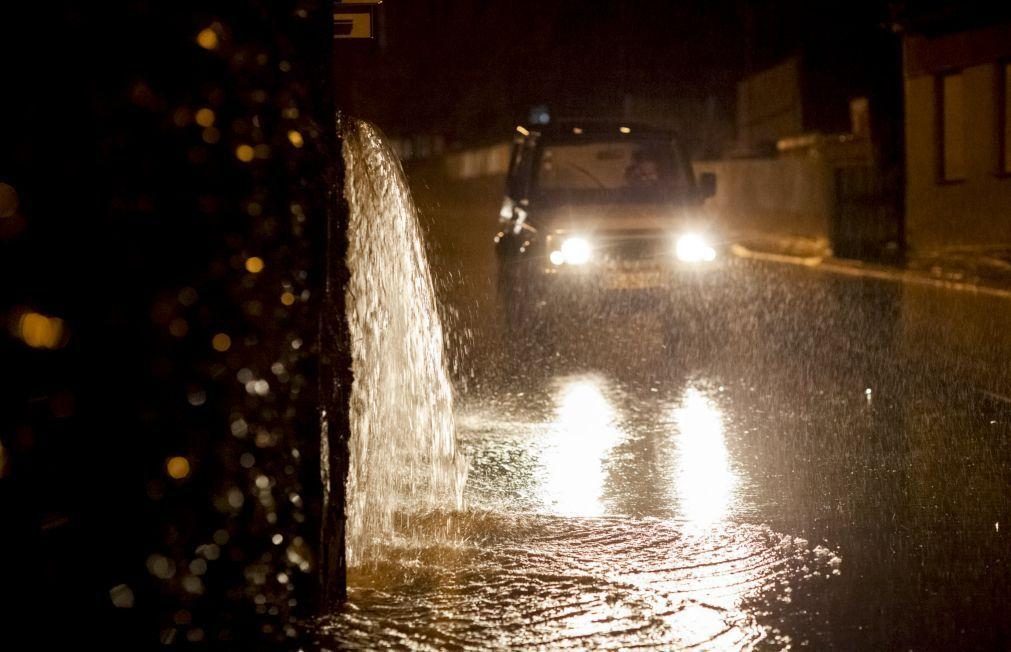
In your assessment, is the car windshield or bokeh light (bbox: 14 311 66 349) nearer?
bokeh light (bbox: 14 311 66 349)

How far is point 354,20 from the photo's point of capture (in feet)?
30.0

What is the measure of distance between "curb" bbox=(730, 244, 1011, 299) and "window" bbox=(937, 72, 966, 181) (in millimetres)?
3650

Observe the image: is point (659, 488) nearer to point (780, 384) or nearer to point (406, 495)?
point (406, 495)

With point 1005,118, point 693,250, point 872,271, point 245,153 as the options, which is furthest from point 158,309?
point 1005,118

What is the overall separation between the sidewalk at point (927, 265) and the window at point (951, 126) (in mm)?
2731

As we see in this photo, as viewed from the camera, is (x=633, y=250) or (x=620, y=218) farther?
(x=620, y=218)

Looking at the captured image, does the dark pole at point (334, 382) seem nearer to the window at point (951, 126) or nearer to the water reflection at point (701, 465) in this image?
the water reflection at point (701, 465)

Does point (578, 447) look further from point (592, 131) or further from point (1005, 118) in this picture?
point (1005, 118)

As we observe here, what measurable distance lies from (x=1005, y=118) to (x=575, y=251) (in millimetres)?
12379

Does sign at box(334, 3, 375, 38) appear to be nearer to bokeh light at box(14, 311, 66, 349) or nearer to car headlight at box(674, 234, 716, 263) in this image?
car headlight at box(674, 234, 716, 263)

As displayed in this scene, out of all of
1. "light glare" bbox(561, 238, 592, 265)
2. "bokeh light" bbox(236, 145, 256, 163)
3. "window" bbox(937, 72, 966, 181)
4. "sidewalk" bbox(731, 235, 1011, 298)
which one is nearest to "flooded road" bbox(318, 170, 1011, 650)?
"light glare" bbox(561, 238, 592, 265)

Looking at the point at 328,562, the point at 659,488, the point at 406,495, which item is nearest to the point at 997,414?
the point at 659,488

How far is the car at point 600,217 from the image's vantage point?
42.4 feet

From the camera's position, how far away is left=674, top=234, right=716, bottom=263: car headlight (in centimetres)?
1308
